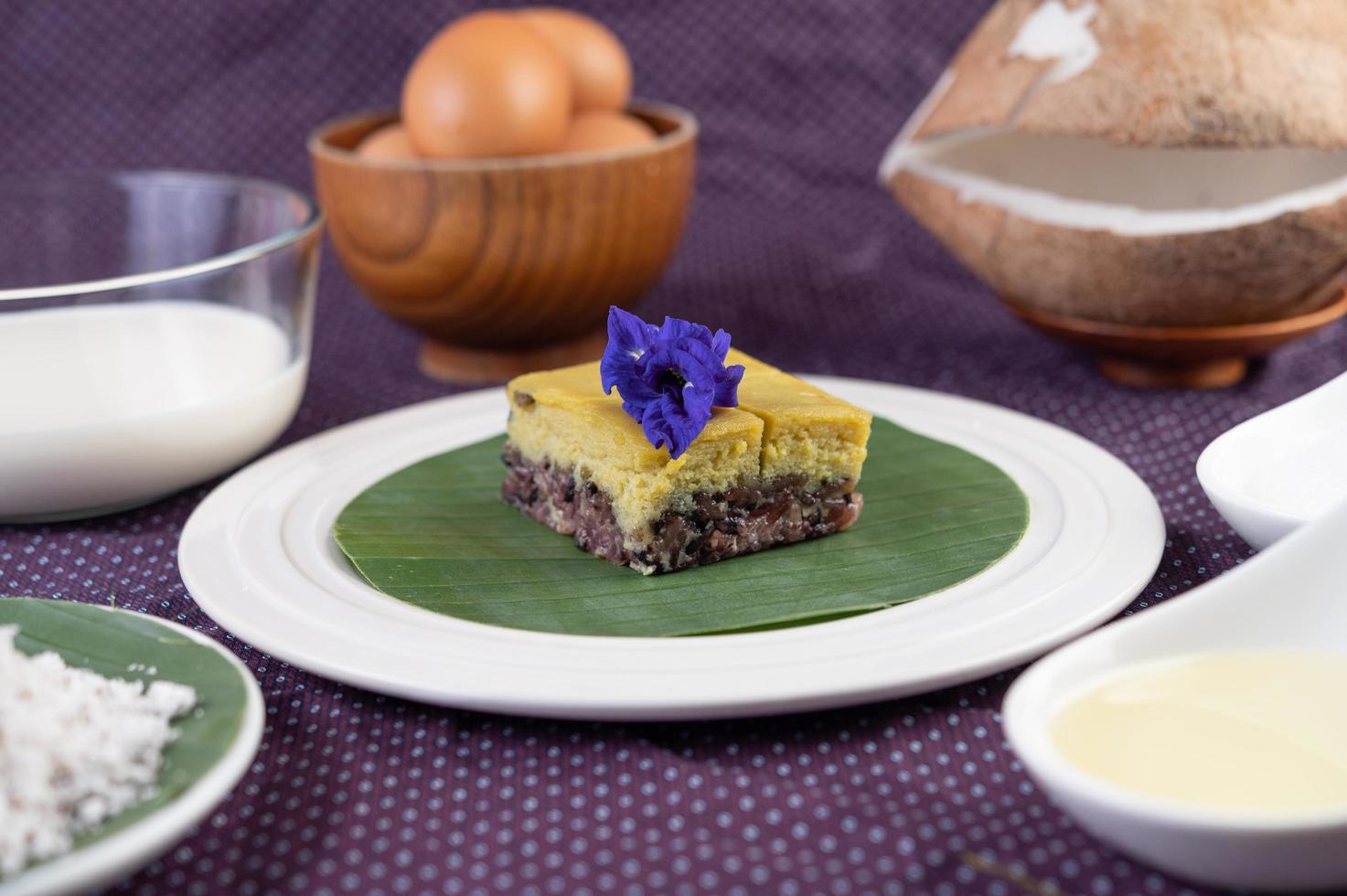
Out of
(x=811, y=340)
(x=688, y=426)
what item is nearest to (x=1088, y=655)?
(x=688, y=426)

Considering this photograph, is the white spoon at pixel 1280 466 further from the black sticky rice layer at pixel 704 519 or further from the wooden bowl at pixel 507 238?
the wooden bowl at pixel 507 238

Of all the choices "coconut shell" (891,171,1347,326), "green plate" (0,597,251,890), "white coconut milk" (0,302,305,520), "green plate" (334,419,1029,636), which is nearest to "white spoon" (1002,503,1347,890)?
"green plate" (334,419,1029,636)

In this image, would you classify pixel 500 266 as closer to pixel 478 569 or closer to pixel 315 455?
pixel 315 455

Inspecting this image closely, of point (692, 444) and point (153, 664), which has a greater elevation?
point (692, 444)

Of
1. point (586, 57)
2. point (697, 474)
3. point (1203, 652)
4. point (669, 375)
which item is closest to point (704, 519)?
point (697, 474)

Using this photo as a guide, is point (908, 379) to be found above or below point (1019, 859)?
below

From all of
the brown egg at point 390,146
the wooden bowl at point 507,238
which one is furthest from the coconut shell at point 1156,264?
the brown egg at point 390,146

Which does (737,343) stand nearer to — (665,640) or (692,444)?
(692,444)

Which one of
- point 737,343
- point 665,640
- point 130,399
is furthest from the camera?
point 737,343
